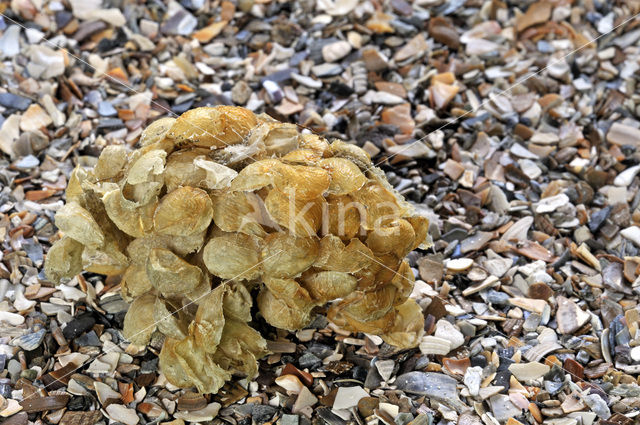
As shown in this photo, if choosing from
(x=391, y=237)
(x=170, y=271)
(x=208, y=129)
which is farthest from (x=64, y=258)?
(x=391, y=237)

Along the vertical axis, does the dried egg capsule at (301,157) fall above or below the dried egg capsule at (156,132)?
above

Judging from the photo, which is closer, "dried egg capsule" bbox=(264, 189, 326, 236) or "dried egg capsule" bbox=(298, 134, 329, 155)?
"dried egg capsule" bbox=(264, 189, 326, 236)

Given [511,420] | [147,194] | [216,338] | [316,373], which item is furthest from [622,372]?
[147,194]

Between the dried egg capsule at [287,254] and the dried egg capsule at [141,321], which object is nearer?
the dried egg capsule at [287,254]

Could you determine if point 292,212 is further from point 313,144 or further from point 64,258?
point 64,258

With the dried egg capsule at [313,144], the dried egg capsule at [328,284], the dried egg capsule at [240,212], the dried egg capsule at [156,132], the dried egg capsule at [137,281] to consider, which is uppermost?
the dried egg capsule at [313,144]

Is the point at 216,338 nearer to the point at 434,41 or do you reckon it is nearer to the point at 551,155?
the point at 551,155

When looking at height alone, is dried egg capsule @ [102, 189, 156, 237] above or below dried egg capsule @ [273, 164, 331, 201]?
below

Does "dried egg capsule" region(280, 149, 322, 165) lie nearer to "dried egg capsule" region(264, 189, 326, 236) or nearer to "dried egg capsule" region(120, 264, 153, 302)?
"dried egg capsule" region(264, 189, 326, 236)

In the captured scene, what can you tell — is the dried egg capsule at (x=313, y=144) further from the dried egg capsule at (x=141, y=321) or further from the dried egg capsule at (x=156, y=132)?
the dried egg capsule at (x=141, y=321)

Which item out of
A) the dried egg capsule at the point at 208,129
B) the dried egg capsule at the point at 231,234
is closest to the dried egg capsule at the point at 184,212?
the dried egg capsule at the point at 231,234

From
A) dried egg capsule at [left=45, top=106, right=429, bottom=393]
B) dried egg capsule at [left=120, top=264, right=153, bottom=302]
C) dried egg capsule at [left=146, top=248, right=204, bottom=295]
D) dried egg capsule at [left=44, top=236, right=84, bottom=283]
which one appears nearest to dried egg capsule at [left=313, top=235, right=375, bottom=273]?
dried egg capsule at [left=45, top=106, right=429, bottom=393]
